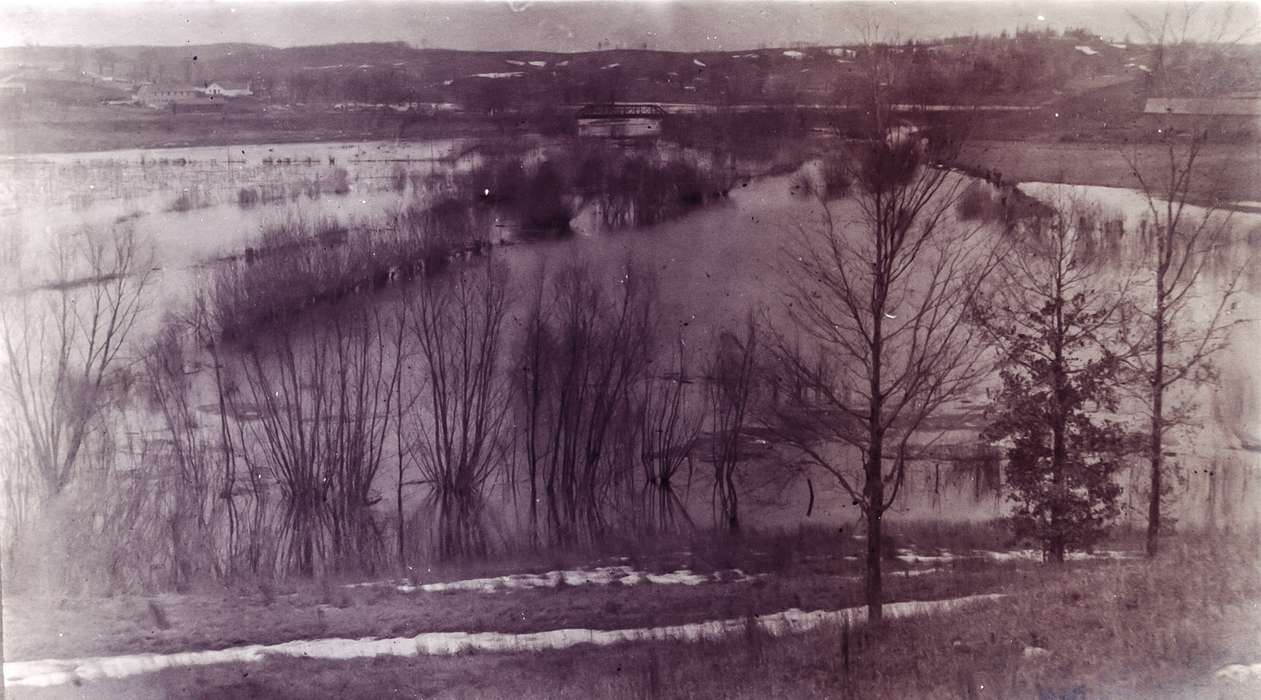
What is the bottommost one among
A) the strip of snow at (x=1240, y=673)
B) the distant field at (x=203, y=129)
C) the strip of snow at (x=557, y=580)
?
the strip of snow at (x=1240, y=673)

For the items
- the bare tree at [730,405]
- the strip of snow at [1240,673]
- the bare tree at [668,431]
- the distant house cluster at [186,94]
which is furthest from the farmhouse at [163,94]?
the strip of snow at [1240,673]

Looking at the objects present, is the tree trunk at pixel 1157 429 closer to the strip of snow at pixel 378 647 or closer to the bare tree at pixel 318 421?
the strip of snow at pixel 378 647

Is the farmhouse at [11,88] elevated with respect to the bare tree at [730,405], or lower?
elevated

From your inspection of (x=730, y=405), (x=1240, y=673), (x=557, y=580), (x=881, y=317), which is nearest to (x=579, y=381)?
(x=730, y=405)

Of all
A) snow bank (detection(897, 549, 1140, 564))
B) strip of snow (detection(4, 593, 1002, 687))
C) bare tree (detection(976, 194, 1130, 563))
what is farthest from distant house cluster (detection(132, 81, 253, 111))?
snow bank (detection(897, 549, 1140, 564))

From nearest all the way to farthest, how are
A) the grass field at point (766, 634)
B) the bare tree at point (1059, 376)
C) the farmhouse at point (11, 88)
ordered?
the grass field at point (766, 634)
the farmhouse at point (11, 88)
the bare tree at point (1059, 376)

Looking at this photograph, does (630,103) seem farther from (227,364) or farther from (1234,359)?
(1234,359)
